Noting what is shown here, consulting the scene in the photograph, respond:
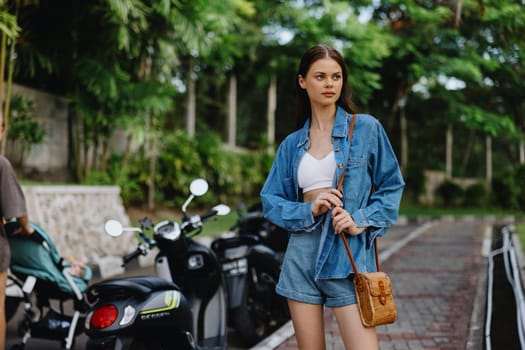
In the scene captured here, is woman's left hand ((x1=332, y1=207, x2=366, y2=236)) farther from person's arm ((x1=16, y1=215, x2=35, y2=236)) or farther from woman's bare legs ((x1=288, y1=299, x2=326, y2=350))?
person's arm ((x1=16, y1=215, x2=35, y2=236))

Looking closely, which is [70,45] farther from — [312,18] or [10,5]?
[312,18]

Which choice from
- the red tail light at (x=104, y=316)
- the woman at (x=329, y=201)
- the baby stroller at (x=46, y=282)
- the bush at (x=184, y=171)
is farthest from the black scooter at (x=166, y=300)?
the bush at (x=184, y=171)

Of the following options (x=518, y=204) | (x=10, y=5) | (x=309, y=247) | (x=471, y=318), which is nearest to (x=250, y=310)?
(x=471, y=318)

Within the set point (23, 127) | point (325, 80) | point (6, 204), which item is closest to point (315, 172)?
point (325, 80)

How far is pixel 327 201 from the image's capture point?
2598 millimetres

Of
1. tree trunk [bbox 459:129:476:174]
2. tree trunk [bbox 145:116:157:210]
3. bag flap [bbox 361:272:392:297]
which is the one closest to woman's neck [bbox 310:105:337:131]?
bag flap [bbox 361:272:392:297]

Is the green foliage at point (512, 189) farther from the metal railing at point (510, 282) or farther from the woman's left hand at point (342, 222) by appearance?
the woman's left hand at point (342, 222)

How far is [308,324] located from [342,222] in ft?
1.44

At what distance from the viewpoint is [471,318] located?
20.4 ft

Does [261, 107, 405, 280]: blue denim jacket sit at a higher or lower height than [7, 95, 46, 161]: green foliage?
lower

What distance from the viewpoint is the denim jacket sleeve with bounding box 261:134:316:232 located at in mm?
2701

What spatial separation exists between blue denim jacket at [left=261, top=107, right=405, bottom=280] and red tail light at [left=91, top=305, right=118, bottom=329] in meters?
1.17

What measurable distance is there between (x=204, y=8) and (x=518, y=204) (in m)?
21.1

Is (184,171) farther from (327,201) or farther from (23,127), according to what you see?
(327,201)
